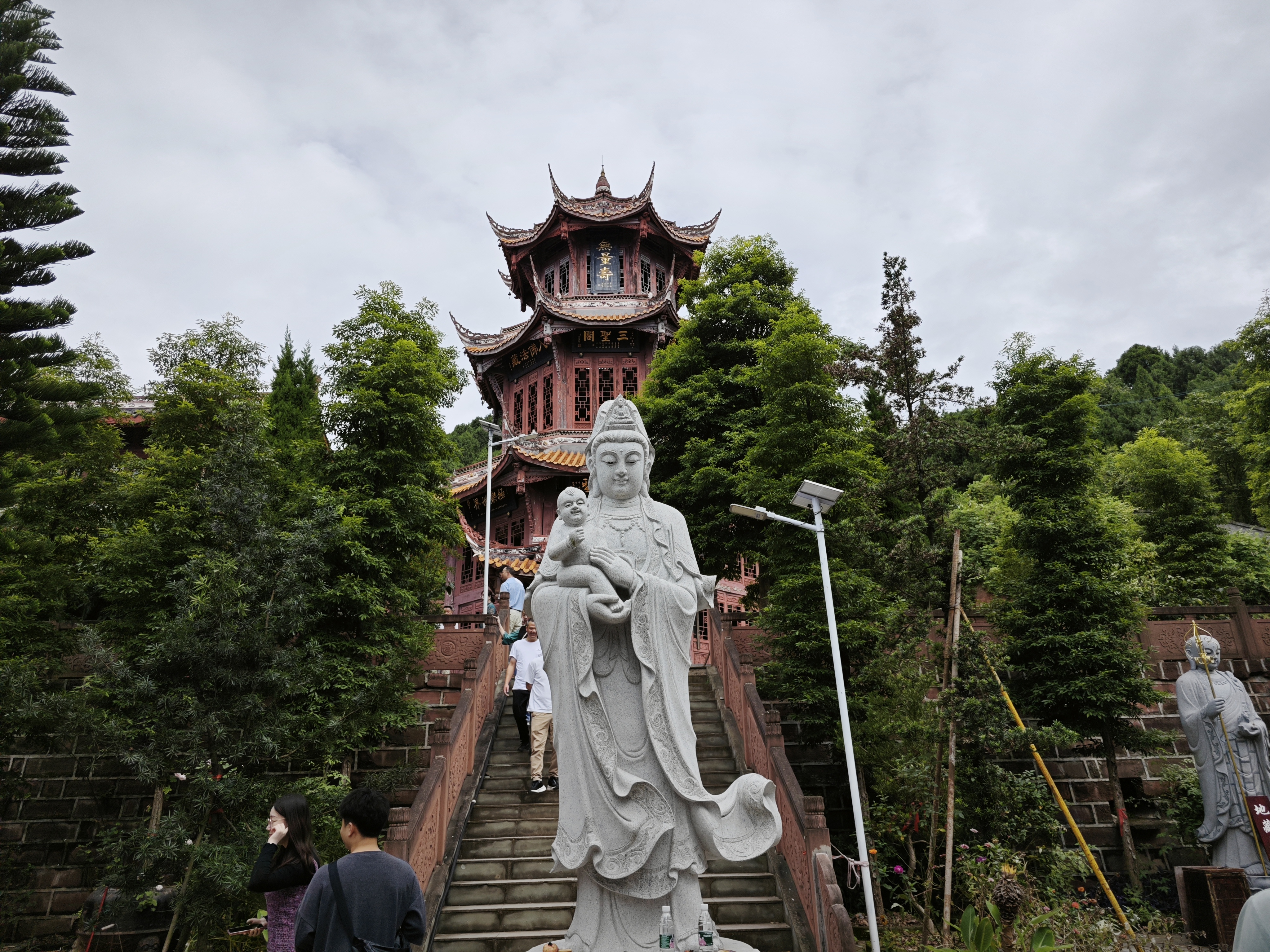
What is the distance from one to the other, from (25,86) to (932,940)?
13.0 m

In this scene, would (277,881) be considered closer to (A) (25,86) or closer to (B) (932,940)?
(B) (932,940)

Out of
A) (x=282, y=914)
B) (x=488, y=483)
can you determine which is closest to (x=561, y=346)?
(x=488, y=483)

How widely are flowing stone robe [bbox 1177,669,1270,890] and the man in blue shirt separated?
797 cm

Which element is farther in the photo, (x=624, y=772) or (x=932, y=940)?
(x=932, y=940)

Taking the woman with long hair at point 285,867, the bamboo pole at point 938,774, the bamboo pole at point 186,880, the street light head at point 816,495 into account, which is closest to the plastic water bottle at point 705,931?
the woman with long hair at point 285,867

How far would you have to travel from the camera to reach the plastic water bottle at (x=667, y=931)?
12.1ft

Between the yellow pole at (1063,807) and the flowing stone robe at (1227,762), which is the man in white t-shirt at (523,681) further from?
the flowing stone robe at (1227,762)

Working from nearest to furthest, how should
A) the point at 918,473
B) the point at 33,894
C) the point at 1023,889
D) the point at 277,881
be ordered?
1. the point at 277,881
2. the point at 1023,889
3. the point at 918,473
4. the point at 33,894

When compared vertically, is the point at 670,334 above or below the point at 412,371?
above

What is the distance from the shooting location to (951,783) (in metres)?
7.04

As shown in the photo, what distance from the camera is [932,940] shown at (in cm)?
659

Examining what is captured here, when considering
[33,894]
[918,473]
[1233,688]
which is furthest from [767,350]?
[33,894]

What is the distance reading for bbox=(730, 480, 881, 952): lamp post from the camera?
578cm

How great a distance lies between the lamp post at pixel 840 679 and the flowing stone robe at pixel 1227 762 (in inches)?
137
